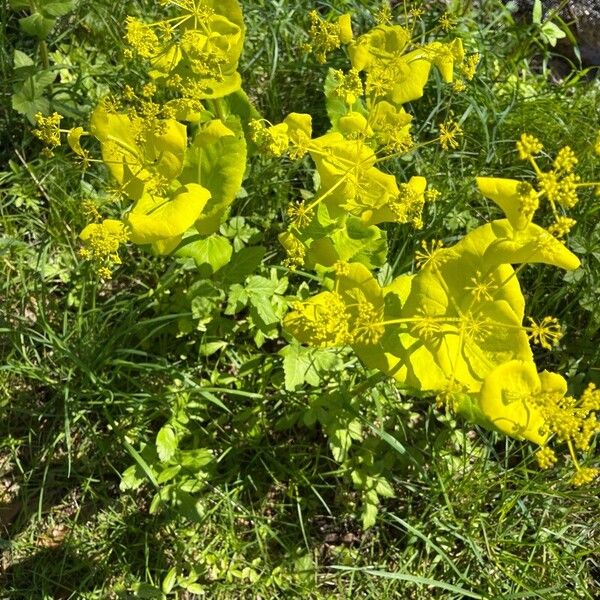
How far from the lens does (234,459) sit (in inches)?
106

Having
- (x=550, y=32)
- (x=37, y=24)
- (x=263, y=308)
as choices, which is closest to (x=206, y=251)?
(x=263, y=308)

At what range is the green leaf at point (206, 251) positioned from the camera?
91.8 inches

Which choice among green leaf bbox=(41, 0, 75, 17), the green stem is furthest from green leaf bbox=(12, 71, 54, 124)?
green leaf bbox=(41, 0, 75, 17)

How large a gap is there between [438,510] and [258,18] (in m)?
2.34

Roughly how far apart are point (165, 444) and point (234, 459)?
34 centimetres

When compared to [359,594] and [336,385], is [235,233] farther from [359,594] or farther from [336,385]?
Result: [359,594]

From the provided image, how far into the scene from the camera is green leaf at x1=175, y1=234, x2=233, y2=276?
2.33m

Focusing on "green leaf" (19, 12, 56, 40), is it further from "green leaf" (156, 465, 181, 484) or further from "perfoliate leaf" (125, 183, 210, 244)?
"green leaf" (156, 465, 181, 484)

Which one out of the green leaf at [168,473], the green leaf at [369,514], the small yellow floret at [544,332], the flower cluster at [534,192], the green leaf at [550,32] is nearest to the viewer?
the flower cluster at [534,192]

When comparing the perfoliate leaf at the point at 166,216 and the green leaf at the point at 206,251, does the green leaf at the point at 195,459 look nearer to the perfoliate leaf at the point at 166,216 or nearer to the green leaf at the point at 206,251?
the green leaf at the point at 206,251

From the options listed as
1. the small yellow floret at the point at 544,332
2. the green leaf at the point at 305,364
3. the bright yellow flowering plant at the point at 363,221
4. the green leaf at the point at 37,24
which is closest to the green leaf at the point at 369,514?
the bright yellow flowering plant at the point at 363,221

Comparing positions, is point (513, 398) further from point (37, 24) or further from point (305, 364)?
point (37, 24)

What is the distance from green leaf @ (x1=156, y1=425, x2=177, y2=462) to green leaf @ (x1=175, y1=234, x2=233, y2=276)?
626 mm

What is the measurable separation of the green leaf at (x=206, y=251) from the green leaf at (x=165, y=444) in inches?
24.6
